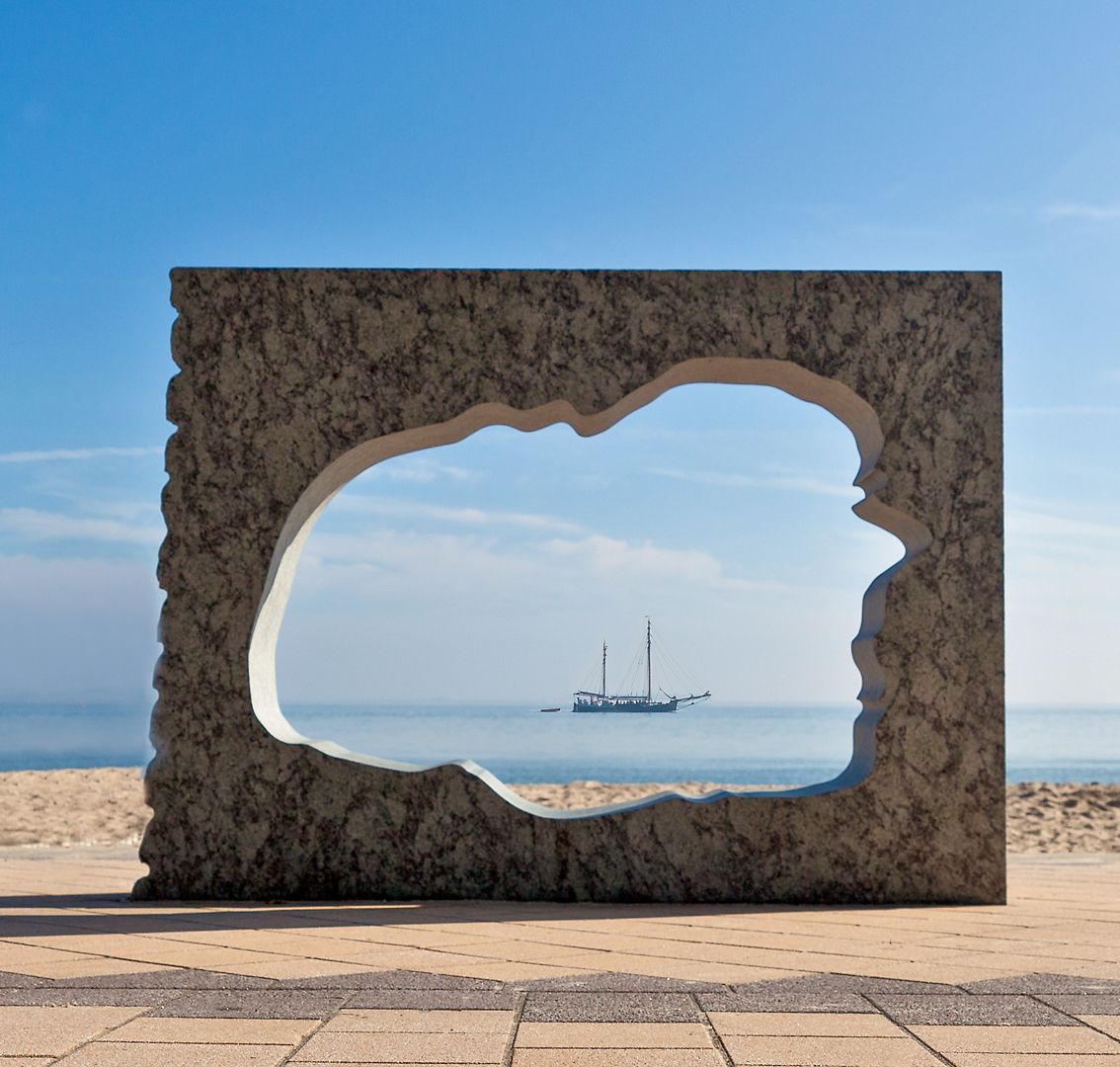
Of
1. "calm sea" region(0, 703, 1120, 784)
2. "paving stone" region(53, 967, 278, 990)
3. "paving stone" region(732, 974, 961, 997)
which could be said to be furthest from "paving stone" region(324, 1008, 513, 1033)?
"calm sea" region(0, 703, 1120, 784)

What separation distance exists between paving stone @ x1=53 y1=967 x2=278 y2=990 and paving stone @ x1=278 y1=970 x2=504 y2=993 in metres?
0.09

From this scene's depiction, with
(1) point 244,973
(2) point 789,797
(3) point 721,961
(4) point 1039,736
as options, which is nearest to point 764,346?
(2) point 789,797

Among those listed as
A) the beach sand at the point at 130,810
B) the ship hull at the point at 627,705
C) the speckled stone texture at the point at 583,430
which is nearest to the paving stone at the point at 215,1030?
the speckled stone texture at the point at 583,430

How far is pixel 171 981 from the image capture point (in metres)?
3.91

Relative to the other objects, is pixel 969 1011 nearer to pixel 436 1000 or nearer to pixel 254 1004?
pixel 436 1000

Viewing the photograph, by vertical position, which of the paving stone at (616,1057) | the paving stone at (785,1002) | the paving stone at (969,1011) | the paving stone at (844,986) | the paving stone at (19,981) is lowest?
the paving stone at (19,981)

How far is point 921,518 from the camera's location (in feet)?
20.1

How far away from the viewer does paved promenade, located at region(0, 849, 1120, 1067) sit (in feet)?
10.2

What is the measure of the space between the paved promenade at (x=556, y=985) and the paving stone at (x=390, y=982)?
0.01 meters

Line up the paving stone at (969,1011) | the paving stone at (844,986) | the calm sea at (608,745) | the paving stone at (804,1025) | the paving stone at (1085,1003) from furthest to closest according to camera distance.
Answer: the calm sea at (608,745) → the paving stone at (844,986) → the paving stone at (1085,1003) → the paving stone at (969,1011) → the paving stone at (804,1025)

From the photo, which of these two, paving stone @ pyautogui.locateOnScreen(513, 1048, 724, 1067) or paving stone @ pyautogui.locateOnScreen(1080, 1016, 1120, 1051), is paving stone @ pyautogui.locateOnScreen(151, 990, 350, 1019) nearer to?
paving stone @ pyautogui.locateOnScreen(513, 1048, 724, 1067)

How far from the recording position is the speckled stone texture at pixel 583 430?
5.99 m

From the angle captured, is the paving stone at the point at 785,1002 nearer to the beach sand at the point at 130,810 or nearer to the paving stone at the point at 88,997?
the paving stone at the point at 88,997

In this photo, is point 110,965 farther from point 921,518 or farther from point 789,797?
point 921,518
